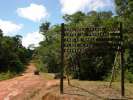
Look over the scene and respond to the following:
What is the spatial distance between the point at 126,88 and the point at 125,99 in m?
2.11

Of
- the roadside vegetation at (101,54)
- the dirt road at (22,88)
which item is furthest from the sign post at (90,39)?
the roadside vegetation at (101,54)

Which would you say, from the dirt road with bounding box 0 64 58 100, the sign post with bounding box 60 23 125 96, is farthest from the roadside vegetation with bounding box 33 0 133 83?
the sign post with bounding box 60 23 125 96

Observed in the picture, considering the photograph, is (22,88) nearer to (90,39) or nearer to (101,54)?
(90,39)

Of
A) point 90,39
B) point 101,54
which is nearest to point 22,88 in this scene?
point 90,39

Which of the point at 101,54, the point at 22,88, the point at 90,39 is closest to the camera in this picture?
the point at 90,39

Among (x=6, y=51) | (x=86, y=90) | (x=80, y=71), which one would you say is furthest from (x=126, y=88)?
(x=6, y=51)

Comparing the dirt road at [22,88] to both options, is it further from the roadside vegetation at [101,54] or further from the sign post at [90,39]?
the roadside vegetation at [101,54]

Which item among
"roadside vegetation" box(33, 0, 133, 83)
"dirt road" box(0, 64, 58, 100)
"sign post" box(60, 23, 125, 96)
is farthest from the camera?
"roadside vegetation" box(33, 0, 133, 83)

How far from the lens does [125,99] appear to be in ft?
39.5

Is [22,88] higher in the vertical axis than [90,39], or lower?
lower

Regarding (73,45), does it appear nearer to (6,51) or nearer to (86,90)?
(86,90)

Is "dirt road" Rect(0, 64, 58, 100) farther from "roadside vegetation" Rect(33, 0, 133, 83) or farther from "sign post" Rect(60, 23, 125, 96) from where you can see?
"roadside vegetation" Rect(33, 0, 133, 83)

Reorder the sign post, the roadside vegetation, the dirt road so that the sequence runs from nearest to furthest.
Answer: the sign post < the dirt road < the roadside vegetation

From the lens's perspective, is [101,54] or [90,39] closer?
[90,39]
